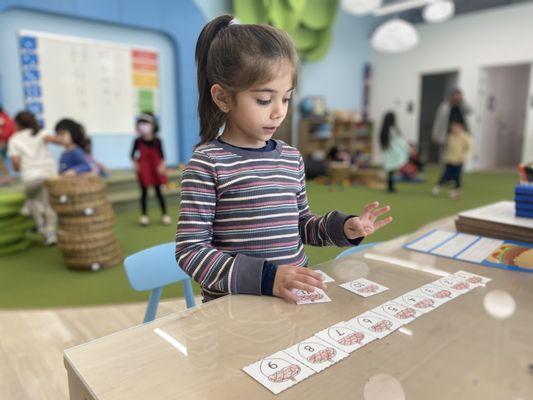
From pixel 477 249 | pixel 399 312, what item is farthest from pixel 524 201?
pixel 399 312

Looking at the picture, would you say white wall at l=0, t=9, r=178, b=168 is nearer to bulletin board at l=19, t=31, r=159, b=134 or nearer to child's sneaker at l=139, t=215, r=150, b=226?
bulletin board at l=19, t=31, r=159, b=134

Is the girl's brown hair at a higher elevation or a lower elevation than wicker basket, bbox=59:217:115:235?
higher

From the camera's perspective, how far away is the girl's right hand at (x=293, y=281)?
0.67 meters

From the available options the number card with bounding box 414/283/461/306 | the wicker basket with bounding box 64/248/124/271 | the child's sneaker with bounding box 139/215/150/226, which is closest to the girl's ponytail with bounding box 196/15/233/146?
the number card with bounding box 414/283/461/306

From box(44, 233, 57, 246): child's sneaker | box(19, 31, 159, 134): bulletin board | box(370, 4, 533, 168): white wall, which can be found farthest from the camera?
box(370, 4, 533, 168): white wall

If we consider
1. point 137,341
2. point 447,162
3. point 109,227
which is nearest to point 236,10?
point 447,162

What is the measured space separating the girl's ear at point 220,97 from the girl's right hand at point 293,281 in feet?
1.09

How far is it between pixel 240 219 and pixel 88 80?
15.4 ft

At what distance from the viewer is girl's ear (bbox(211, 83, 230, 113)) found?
799mm

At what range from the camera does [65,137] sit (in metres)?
3.23

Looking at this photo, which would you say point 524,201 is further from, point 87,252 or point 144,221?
point 144,221

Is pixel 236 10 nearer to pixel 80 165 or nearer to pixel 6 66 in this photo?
pixel 6 66

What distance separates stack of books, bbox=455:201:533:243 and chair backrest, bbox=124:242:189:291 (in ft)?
2.68

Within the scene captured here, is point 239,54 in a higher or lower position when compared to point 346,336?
higher
